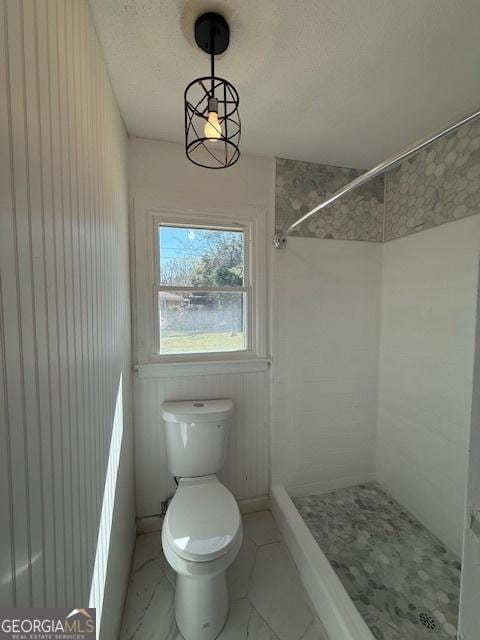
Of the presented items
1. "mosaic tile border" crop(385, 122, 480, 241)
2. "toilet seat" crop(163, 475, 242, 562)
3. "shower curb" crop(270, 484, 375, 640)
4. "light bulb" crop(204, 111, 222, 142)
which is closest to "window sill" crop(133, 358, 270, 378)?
"toilet seat" crop(163, 475, 242, 562)

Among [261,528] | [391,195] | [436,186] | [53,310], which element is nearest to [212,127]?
[53,310]

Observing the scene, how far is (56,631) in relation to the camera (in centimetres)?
54

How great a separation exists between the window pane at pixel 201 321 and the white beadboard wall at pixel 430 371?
1057 mm

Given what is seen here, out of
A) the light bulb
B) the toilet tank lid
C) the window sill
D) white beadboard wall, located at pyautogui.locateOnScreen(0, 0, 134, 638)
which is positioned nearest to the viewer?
white beadboard wall, located at pyautogui.locateOnScreen(0, 0, 134, 638)

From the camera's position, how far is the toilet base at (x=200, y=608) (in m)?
1.09

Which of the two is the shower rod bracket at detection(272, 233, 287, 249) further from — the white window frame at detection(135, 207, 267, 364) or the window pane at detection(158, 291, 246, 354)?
the window pane at detection(158, 291, 246, 354)

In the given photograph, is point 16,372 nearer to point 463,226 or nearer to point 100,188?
point 100,188

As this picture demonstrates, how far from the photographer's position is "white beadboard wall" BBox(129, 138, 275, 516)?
60.2 inches

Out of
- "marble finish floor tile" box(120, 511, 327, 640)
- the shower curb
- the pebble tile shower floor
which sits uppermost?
the shower curb

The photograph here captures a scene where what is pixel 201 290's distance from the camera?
167cm

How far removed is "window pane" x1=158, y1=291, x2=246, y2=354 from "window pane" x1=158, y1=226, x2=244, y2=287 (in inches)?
3.3

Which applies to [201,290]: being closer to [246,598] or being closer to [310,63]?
[310,63]

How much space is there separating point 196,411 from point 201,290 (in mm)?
728

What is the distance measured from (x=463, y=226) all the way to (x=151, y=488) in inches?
90.8
